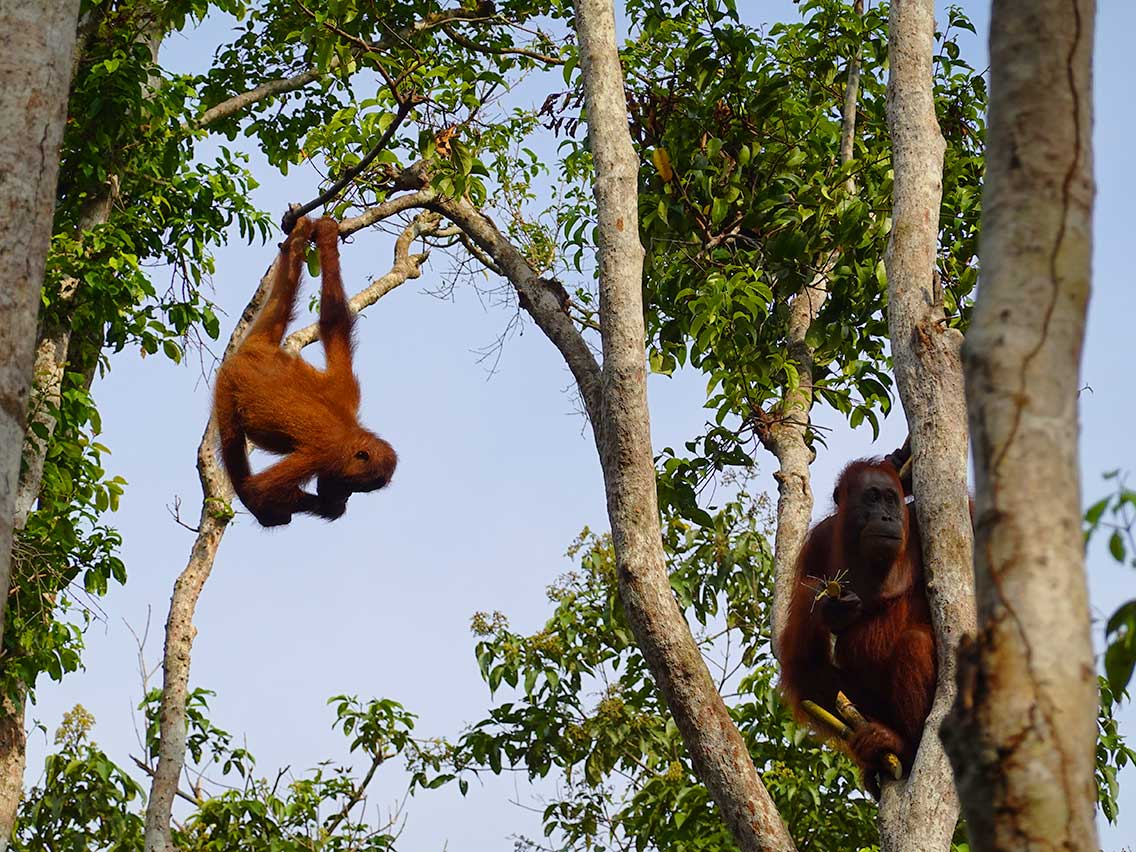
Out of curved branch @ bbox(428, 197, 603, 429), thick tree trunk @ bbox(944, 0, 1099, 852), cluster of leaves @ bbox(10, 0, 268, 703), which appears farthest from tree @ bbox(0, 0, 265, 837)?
thick tree trunk @ bbox(944, 0, 1099, 852)

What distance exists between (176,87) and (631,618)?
23.0 ft

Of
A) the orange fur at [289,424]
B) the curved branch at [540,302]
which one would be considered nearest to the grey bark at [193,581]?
the orange fur at [289,424]

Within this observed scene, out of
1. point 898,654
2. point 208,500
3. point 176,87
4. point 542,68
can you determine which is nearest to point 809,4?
point 542,68

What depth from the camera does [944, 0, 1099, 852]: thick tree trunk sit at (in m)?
1.37

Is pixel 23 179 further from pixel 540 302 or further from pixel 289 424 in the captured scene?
pixel 289 424

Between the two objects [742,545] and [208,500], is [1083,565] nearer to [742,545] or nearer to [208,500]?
[742,545]

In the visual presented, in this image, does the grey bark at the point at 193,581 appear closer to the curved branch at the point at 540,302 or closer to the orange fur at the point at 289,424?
the orange fur at the point at 289,424

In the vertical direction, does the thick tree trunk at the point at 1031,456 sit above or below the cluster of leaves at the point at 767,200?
below

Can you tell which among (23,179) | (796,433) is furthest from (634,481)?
(23,179)

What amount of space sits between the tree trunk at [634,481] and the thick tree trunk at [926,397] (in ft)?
1.28

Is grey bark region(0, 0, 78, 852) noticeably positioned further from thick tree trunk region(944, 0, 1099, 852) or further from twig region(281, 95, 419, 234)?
twig region(281, 95, 419, 234)

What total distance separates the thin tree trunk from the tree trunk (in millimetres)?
907

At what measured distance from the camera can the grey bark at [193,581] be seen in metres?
6.45

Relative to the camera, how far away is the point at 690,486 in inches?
237
